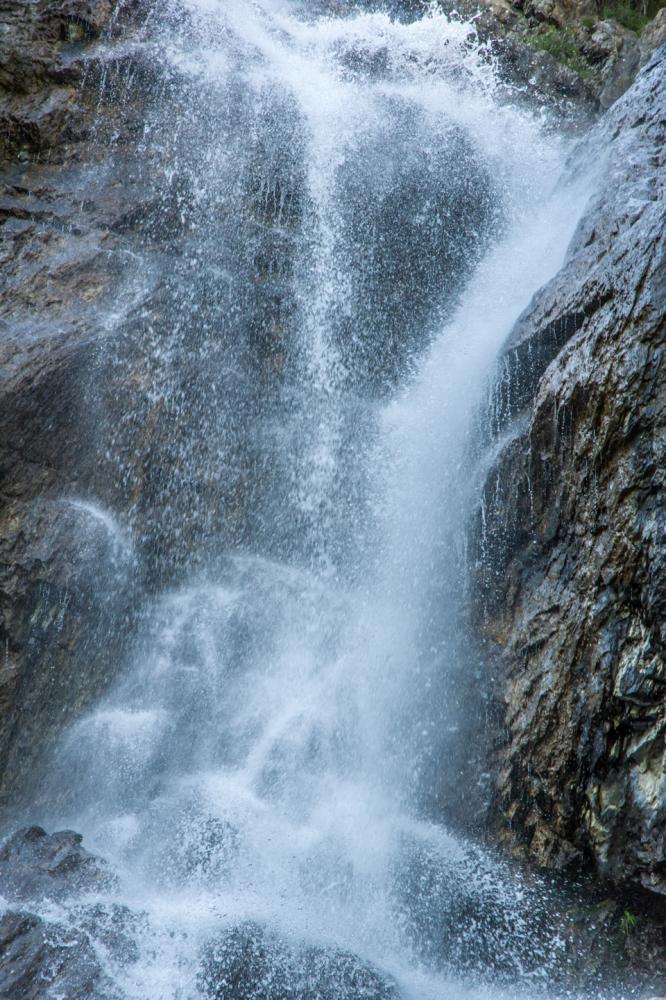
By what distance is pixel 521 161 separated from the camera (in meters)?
10.4

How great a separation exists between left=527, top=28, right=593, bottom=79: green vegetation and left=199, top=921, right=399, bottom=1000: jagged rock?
12225mm

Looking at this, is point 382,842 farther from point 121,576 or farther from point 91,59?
point 91,59

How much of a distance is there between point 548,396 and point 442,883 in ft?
13.0

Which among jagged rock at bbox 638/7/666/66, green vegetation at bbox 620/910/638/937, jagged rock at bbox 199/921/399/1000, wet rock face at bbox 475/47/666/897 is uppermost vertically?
jagged rock at bbox 638/7/666/66

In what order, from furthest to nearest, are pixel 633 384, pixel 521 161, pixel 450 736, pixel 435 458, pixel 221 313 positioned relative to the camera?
pixel 521 161 < pixel 221 313 < pixel 435 458 < pixel 450 736 < pixel 633 384

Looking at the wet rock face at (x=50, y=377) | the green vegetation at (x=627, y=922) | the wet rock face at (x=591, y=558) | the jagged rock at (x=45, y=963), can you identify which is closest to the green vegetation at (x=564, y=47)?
the wet rock face at (x=591, y=558)

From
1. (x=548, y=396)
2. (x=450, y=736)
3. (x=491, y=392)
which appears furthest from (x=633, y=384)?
(x=450, y=736)

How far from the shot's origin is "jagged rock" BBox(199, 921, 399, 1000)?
4.48 m

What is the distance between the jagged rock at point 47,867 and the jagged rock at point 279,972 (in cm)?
112

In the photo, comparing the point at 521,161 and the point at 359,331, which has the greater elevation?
the point at 521,161

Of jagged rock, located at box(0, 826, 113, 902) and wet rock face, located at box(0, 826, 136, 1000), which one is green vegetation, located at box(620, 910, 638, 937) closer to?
wet rock face, located at box(0, 826, 136, 1000)

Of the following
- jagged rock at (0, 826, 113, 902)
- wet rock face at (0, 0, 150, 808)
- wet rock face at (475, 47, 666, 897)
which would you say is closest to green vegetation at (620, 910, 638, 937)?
wet rock face at (475, 47, 666, 897)

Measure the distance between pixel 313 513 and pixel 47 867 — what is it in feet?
13.7

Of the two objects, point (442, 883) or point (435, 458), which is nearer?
point (442, 883)
